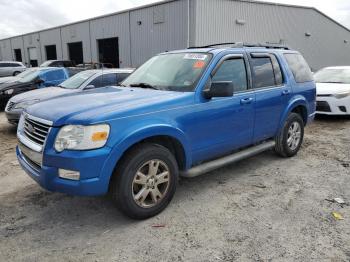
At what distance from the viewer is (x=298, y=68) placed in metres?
5.97

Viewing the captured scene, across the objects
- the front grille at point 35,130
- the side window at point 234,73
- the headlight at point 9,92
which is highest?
the side window at point 234,73

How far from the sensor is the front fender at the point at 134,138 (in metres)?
3.27

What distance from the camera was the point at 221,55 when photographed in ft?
14.6

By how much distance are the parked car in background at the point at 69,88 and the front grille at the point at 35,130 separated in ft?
13.7

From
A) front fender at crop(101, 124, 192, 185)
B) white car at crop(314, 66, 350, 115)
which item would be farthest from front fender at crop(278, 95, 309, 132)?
white car at crop(314, 66, 350, 115)

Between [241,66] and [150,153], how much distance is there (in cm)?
202

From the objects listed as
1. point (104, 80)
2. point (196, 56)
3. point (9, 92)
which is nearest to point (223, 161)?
point (196, 56)

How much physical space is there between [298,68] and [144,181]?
379cm

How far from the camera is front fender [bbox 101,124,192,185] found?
3.27 m

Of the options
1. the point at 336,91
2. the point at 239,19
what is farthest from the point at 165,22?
the point at 336,91

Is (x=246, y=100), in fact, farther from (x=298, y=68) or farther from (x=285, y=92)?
(x=298, y=68)

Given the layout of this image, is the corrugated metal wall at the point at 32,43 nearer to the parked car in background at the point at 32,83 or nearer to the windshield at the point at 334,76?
the parked car in background at the point at 32,83

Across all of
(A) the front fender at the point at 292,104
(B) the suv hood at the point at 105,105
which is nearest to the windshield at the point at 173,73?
(B) the suv hood at the point at 105,105

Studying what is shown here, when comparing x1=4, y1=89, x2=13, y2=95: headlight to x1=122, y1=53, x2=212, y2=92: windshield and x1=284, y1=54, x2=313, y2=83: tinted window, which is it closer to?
x1=122, y1=53, x2=212, y2=92: windshield
